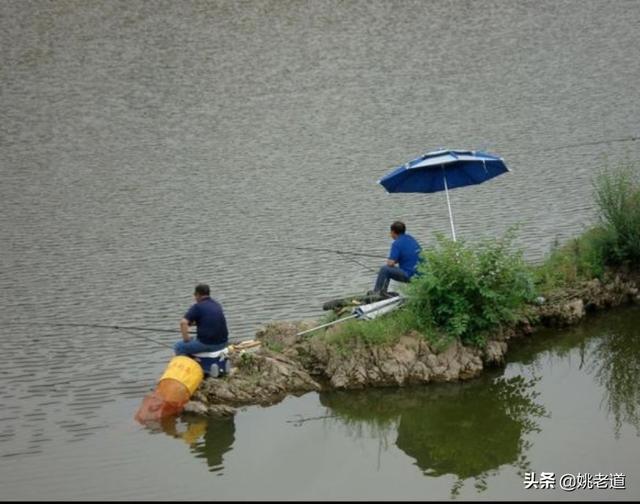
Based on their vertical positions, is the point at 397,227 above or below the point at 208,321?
above

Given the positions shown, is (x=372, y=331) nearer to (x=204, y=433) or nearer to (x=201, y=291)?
(x=201, y=291)

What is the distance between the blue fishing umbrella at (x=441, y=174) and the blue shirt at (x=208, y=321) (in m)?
4.25

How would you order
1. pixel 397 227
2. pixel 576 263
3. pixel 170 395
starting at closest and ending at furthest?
pixel 170 395
pixel 397 227
pixel 576 263

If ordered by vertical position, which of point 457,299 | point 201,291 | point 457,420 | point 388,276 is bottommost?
point 457,420

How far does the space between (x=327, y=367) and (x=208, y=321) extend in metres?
2.27

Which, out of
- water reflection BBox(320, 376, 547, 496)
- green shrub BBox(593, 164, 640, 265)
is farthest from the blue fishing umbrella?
water reflection BBox(320, 376, 547, 496)

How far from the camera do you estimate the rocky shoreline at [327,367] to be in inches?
585

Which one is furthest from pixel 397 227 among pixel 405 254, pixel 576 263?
pixel 576 263

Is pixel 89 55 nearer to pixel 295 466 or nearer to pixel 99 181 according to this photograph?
pixel 99 181

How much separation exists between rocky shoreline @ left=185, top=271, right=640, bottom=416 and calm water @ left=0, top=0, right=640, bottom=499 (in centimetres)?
40

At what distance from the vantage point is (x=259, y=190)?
96.3 feet

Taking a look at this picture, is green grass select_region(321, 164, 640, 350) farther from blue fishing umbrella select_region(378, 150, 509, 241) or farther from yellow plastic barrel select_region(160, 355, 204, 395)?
yellow plastic barrel select_region(160, 355, 204, 395)

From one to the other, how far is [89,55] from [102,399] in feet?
118

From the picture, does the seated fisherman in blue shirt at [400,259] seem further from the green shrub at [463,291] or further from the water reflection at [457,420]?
the water reflection at [457,420]
